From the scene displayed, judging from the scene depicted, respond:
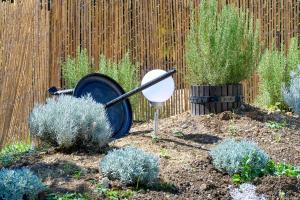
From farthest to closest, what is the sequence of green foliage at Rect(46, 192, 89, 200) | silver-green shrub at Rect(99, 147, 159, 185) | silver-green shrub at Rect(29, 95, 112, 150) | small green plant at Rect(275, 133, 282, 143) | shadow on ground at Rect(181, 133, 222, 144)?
1. small green plant at Rect(275, 133, 282, 143)
2. shadow on ground at Rect(181, 133, 222, 144)
3. silver-green shrub at Rect(29, 95, 112, 150)
4. silver-green shrub at Rect(99, 147, 159, 185)
5. green foliage at Rect(46, 192, 89, 200)

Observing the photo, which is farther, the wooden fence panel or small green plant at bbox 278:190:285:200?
the wooden fence panel

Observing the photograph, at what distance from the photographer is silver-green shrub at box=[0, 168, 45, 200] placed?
3.70 metres

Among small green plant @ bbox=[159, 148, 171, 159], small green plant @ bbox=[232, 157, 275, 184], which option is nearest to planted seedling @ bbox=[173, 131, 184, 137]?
small green plant @ bbox=[159, 148, 171, 159]

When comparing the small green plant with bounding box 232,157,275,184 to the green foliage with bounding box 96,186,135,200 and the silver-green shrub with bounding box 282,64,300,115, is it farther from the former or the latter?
the silver-green shrub with bounding box 282,64,300,115

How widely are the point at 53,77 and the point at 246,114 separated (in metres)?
3.25

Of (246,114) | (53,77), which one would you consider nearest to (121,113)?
(246,114)

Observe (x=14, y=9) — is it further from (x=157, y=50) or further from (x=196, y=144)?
(x=196, y=144)

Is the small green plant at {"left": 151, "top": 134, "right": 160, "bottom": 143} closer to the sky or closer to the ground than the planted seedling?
closer to the sky

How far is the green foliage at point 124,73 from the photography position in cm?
801

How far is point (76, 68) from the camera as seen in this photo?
27.2 feet

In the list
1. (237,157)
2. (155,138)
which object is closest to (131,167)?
(237,157)

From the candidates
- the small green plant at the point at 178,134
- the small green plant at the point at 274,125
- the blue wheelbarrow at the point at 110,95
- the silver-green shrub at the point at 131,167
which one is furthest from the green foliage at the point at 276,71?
the silver-green shrub at the point at 131,167

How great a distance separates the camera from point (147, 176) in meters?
4.18

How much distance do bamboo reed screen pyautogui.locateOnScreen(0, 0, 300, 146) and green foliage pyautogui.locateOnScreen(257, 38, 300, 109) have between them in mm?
580
